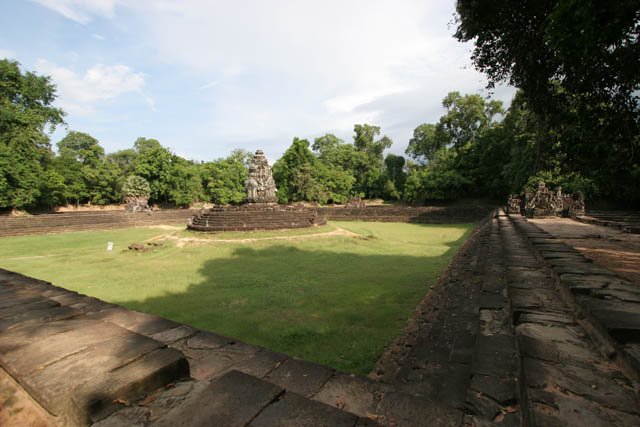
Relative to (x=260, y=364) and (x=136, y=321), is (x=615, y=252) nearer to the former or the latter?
(x=260, y=364)

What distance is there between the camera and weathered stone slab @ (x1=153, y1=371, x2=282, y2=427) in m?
1.03

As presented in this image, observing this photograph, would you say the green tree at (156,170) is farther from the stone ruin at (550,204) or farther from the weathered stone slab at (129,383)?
the weathered stone slab at (129,383)

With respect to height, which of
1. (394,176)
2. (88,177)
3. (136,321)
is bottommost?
(136,321)

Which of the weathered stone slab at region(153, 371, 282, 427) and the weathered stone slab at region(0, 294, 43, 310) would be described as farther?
the weathered stone slab at region(0, 294, 43, 310)

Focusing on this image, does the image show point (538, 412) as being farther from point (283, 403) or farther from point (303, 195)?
point (303, 195)

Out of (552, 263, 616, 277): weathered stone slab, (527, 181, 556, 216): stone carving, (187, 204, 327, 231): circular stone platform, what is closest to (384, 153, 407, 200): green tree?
(187, 204, 327, 231): circular stone platform

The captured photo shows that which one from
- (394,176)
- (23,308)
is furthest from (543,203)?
(394,176)

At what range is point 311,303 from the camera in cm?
506

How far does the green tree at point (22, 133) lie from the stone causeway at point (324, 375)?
29499mm

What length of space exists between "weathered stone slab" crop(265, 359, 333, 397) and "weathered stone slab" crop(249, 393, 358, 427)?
0.27 metres

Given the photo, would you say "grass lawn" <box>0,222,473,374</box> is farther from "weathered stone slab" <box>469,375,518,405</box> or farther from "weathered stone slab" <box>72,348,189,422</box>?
"weathered stone slab" <box>72,348,189,422</box>

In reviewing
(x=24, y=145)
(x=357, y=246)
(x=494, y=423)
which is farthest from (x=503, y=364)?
(x=24, y=145)

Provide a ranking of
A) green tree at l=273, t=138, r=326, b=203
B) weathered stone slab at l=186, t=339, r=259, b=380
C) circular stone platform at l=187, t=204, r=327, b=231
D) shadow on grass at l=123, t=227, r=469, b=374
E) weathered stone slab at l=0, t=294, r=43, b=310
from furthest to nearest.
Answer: green tree at l=273, t=138, r=326, b=203, circular stone platform at l=187, t=204, r=327, b=231, shadow on grass at l=123, t=227, r=469, b=374, weathered stone slab at l=0, t=294, r=43, b=310, weathered stone slab at l=186, t=339, r=259, b=380

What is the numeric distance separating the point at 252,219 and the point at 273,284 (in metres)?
10.2
